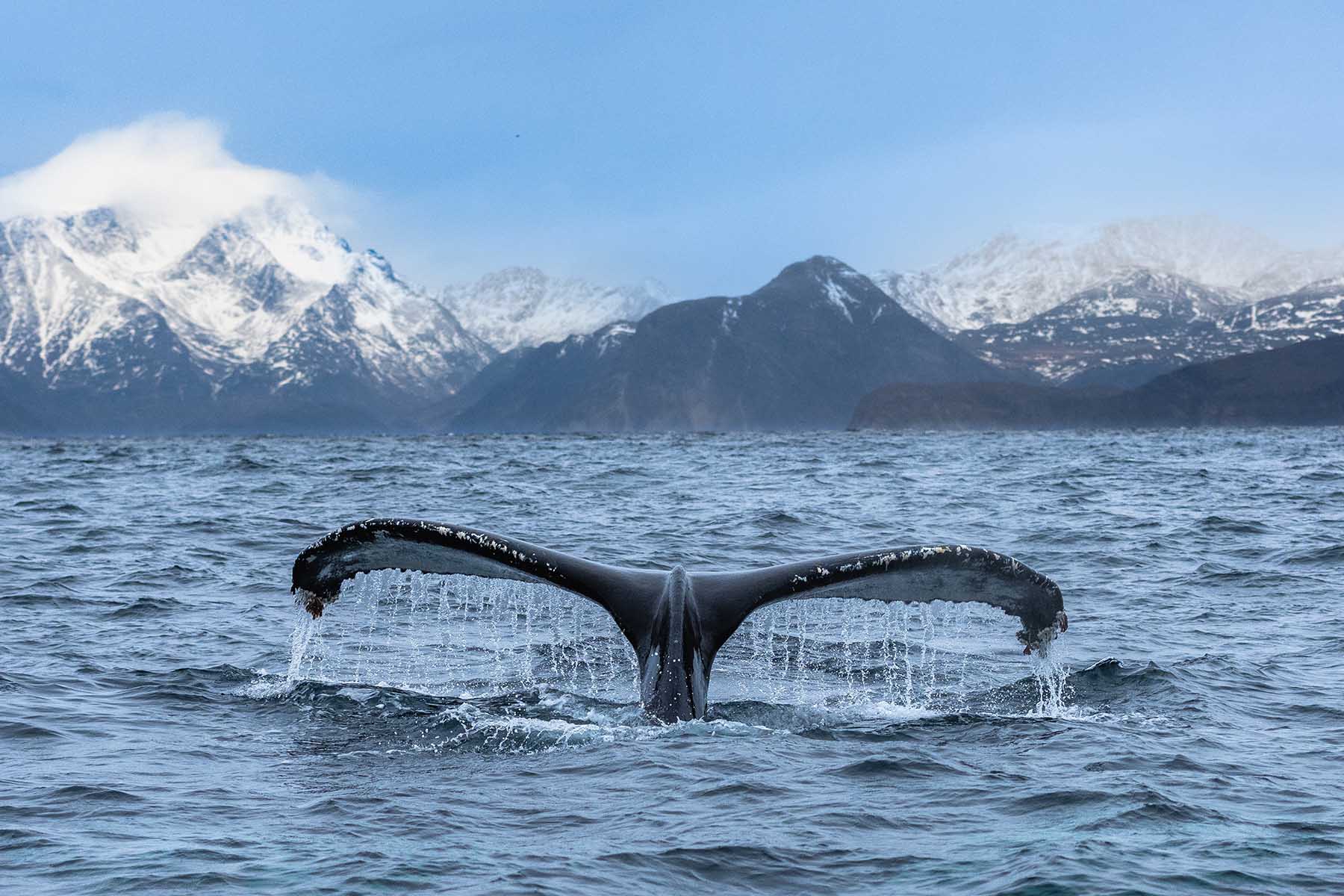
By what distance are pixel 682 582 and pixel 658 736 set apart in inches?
30.0

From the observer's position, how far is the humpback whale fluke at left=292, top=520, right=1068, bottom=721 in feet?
20.7

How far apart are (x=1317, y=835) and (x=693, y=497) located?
20.2m

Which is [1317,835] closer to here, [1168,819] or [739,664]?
[1168,819]

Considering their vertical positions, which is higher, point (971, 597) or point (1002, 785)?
point (971, 597)

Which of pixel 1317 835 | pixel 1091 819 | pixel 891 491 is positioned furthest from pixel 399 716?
pixel 891 491

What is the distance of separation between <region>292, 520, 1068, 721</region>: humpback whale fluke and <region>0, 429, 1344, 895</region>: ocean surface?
1.60ft

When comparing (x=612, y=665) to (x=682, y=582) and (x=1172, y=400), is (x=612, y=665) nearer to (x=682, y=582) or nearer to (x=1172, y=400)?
(x=682, y=582)

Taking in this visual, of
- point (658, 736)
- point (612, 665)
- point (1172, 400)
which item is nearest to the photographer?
point (658, 736)

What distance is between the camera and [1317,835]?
5258 millimetres

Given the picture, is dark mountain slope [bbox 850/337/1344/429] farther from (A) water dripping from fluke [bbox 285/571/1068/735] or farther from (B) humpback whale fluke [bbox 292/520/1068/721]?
(B) humpback whale fluke [bbox 292/520/1068/721]

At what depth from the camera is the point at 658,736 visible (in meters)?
6.73

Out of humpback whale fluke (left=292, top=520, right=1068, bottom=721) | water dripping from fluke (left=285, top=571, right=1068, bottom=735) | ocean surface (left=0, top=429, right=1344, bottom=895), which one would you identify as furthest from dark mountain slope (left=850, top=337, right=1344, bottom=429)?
humpback whale fluke (left=292, top=520, right=1068, bottom=721)

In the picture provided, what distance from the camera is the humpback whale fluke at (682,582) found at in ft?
20.7

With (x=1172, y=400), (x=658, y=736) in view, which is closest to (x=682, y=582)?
(x=658, y=736)
